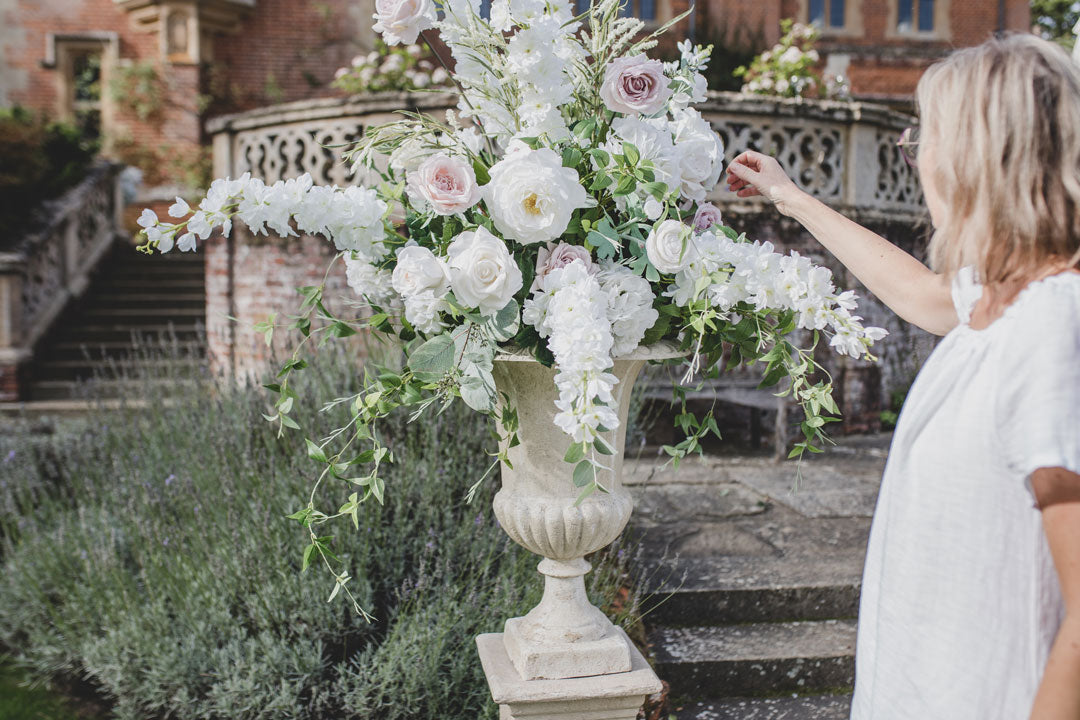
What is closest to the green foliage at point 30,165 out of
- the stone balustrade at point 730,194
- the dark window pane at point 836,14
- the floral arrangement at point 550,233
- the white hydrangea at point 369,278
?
the stone balustrade at point 730,194

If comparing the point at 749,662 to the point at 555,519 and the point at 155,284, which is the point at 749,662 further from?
the point at 155,284

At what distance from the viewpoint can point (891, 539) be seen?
1470 mm

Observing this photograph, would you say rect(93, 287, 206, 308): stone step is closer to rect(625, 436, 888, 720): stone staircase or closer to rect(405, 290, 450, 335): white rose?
rect(625, 436, 888, 720): stone staircase

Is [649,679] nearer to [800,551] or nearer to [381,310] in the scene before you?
[381,310]

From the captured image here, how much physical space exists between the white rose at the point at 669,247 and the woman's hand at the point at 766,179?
0.30 m

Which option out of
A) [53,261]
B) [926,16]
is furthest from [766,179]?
[926,16]

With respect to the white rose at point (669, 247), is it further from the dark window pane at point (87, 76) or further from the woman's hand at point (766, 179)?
the dark window pane at point (87, 76)

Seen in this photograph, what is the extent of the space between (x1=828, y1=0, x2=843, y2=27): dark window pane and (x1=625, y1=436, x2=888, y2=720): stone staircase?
48.9ft

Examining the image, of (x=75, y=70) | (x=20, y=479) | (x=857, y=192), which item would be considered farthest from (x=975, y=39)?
(x=20, y=479)

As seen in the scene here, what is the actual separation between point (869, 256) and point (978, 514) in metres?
0.68

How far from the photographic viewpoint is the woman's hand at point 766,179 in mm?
2016

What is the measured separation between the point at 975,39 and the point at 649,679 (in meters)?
18.4

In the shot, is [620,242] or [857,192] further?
[857,192]

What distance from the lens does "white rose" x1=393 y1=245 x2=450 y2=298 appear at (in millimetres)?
1726
